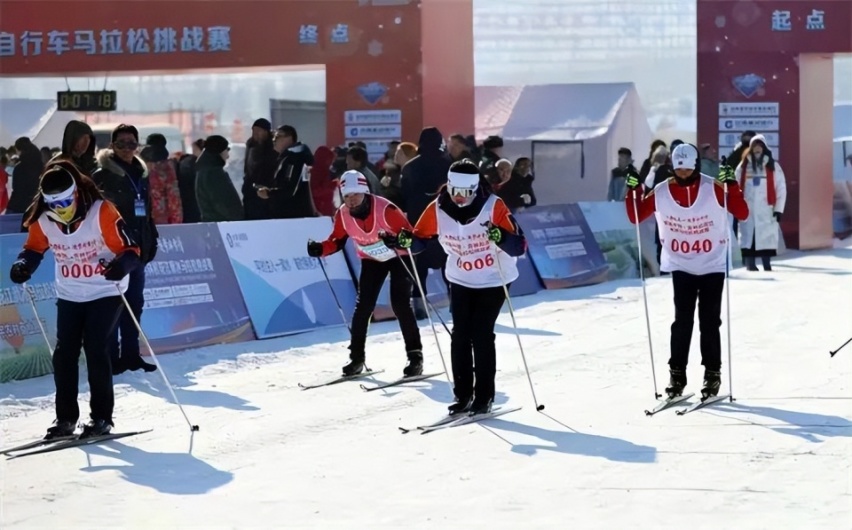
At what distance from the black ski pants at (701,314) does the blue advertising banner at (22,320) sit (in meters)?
4.41

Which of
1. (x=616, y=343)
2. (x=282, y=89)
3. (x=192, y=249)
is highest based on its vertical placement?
(x=282, y=89)

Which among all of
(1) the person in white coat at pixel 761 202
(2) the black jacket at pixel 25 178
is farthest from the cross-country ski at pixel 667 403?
(1) the person in white coat at pixel 761 202

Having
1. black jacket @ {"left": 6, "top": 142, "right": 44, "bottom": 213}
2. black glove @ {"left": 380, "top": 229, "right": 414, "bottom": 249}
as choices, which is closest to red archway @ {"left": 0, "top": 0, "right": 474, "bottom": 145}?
black jacket @ {"left": 6, "top": 142, "right": 44, "bottom": 213}

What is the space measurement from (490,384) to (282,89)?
65.2ft

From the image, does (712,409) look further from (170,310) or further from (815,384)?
(170,310)

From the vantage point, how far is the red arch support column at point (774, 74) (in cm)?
2403

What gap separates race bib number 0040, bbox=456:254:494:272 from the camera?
8805 mm

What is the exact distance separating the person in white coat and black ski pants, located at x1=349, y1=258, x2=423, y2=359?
9825 mm

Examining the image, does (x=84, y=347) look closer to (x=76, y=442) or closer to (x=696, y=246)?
(x=76, y=442)

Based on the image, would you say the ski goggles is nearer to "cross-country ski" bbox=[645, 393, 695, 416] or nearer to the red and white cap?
the red and white cap

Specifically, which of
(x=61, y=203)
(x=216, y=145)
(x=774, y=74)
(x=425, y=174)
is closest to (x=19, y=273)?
(x=61, y=203)

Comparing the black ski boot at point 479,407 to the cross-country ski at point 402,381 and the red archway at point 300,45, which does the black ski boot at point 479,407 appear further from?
the red archway at point 300,45

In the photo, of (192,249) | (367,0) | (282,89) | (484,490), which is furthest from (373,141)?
(484,490)

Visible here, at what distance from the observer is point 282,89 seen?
28.1m
